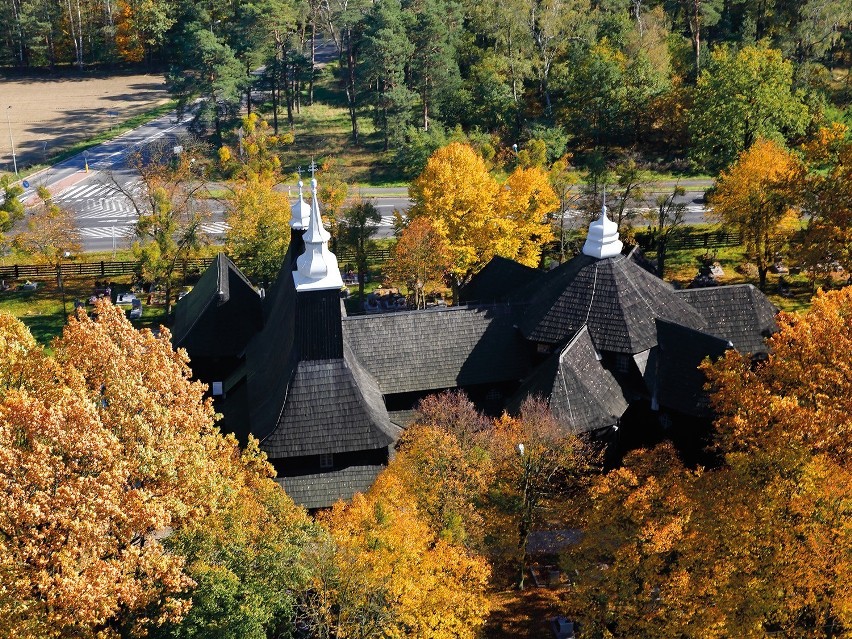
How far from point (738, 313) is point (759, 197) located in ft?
54.3

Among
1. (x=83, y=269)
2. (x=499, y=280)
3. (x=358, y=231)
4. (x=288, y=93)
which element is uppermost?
(x=288, y=93)

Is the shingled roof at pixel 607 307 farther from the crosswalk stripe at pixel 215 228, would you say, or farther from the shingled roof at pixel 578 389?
the crosswalk stripe at pixel 215 228

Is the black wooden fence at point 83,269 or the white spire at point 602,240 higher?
the white spire at point 602,240

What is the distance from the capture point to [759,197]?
55688 millimetres

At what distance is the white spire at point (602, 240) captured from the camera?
41000 mm

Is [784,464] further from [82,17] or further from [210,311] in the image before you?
[82,17]

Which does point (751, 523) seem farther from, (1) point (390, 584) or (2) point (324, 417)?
(2) point (324, 417)

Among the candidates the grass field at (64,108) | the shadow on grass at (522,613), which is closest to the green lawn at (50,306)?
the shadow on grass at (522,613)

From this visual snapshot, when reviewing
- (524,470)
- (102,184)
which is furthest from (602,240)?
(102,184)

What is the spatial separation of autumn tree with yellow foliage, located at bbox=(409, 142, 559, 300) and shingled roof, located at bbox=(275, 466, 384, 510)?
19959 mm

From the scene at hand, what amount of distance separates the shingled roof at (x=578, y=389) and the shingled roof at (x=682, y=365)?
6.71 feet

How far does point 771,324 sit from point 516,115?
170 ft

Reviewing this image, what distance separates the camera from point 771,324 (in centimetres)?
4203

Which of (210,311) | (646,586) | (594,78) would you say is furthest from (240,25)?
(646,586)
